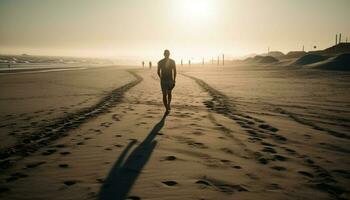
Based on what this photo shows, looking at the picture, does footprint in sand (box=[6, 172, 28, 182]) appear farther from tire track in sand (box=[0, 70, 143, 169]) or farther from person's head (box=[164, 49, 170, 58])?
person's head (box=[164, 49, 170, 58])

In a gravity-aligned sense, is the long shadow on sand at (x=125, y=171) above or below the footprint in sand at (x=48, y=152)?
below

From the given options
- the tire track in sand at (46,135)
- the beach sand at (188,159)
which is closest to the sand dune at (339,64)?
the beach sand at (188,159)

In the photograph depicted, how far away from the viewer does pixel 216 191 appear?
170 inches

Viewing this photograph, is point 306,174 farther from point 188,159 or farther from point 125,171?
point 125,171

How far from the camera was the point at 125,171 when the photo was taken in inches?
200

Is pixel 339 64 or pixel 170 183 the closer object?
pixel 170 183

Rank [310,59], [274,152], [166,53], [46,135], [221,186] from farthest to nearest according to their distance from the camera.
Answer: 1. [310,59]
2. [166,53]
3. [46,135]
4. [274,152]
5. [221,186]

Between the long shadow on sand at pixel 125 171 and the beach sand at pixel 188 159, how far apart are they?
2cm

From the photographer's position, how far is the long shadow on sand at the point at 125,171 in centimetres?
422

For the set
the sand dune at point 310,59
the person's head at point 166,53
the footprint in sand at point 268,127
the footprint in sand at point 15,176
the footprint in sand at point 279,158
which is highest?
the sand dune at point 310,59

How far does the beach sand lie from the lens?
4.34 m

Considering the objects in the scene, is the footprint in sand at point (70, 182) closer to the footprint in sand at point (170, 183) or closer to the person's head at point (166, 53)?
the footprint in sand at point (170, 183)

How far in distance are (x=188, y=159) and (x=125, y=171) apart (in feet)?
4.12

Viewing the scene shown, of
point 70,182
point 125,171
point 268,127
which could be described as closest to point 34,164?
point 70,182
